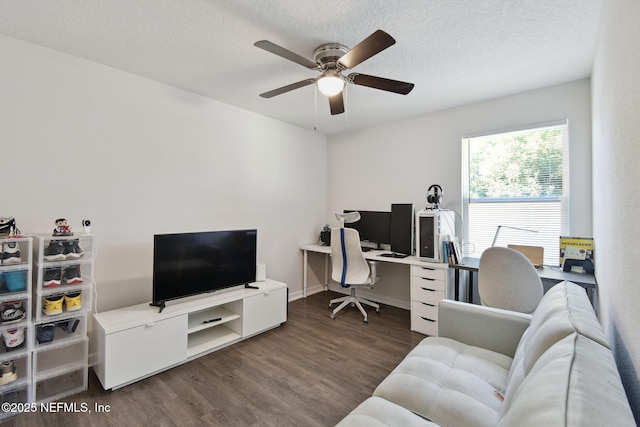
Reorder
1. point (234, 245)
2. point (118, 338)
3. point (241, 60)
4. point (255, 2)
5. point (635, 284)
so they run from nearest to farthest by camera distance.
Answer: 1. point (635, 284)
2. point (255, 2)
3. point (118, 338)
4. point (241, 60)
5. point (234, 245)

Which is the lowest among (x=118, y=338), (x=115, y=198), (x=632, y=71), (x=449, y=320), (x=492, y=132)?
(x=118, y=338)

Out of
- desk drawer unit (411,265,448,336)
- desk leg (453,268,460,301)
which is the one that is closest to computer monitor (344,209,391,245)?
desk drawer unit (411,265,448,336)

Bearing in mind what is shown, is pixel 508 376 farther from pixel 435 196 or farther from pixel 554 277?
pixel 435 196

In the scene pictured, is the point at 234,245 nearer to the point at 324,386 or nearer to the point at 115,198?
the point at 115,198

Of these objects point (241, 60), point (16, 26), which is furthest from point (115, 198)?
point (241, 60)

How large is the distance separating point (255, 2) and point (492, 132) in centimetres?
277

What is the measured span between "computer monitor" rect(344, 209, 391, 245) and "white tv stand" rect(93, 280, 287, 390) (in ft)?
4.83

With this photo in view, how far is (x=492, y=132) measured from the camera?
3.14 meters

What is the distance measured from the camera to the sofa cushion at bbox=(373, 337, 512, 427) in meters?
1.24

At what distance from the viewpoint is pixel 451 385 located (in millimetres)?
1406

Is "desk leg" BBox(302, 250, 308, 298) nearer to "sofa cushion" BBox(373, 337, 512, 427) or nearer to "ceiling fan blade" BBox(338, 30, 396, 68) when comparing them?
"sofa cushion" BBox(373, 337, 512, 427)

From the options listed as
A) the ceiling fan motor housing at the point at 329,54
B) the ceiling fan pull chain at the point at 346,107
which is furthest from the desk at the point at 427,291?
the ceiling fan motor housing at the point at 329,54

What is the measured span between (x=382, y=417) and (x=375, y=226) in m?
2.89

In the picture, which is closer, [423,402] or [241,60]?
[423,402]
